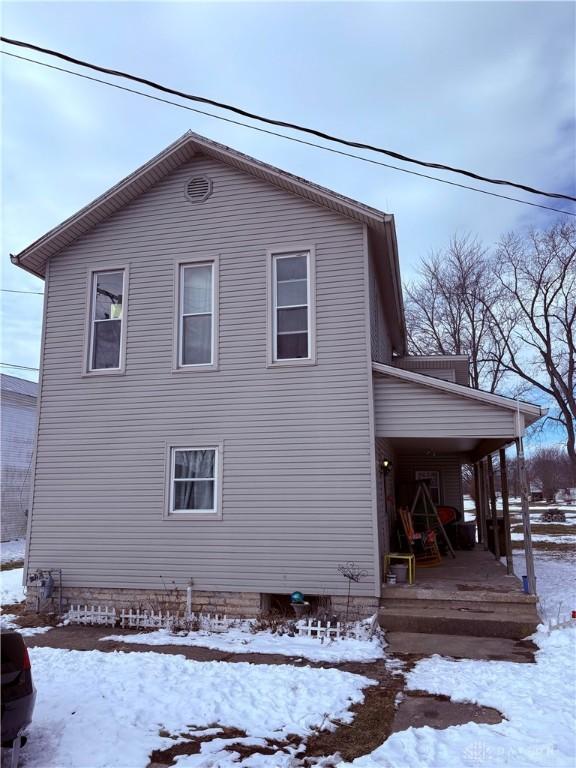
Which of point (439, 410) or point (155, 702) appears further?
point (439, 410)

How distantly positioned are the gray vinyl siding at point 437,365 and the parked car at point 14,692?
12680 millimetres

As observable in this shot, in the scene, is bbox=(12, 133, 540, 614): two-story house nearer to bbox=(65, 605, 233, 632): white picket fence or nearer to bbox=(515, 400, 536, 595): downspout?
bbox=(515, 400, 536, 595): downspout

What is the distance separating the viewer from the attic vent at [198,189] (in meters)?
10.8

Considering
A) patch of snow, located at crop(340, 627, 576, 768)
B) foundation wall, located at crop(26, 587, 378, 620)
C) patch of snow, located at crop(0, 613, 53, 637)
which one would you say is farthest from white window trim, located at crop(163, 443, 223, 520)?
patch of snow, located at crop(340, 627, 576, 768)

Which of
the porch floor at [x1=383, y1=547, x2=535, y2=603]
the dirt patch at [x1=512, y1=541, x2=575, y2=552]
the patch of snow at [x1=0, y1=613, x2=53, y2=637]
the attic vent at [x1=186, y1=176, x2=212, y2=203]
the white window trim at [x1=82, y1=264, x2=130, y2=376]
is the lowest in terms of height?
the patch of snow at [x1=0, y1=613, x2=53, y2=637]

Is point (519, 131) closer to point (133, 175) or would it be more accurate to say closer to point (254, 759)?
point (133, 175)

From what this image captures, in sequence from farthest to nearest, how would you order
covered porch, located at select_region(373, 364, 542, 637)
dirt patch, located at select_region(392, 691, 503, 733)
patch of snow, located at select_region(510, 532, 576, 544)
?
patch of snow, located at select_region(510, 532, 576, 544)
covered porch, located at select_region(373, 364, 542, 637)
dirt patch, located at select_region(392, 691, 503, 733)

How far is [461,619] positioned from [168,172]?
9183 mm

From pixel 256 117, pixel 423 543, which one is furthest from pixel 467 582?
pixel 256 117

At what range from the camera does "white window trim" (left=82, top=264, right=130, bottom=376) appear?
10.7 metres

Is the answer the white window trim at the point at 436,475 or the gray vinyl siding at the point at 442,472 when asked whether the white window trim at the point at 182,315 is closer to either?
the gray vinyl siding at the point at 442,472

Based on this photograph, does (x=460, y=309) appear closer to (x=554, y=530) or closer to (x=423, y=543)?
(x=554, y=530)

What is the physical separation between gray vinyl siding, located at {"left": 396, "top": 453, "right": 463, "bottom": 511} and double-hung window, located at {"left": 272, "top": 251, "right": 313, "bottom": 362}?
7.75 meters

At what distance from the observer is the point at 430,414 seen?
930 centimetres
